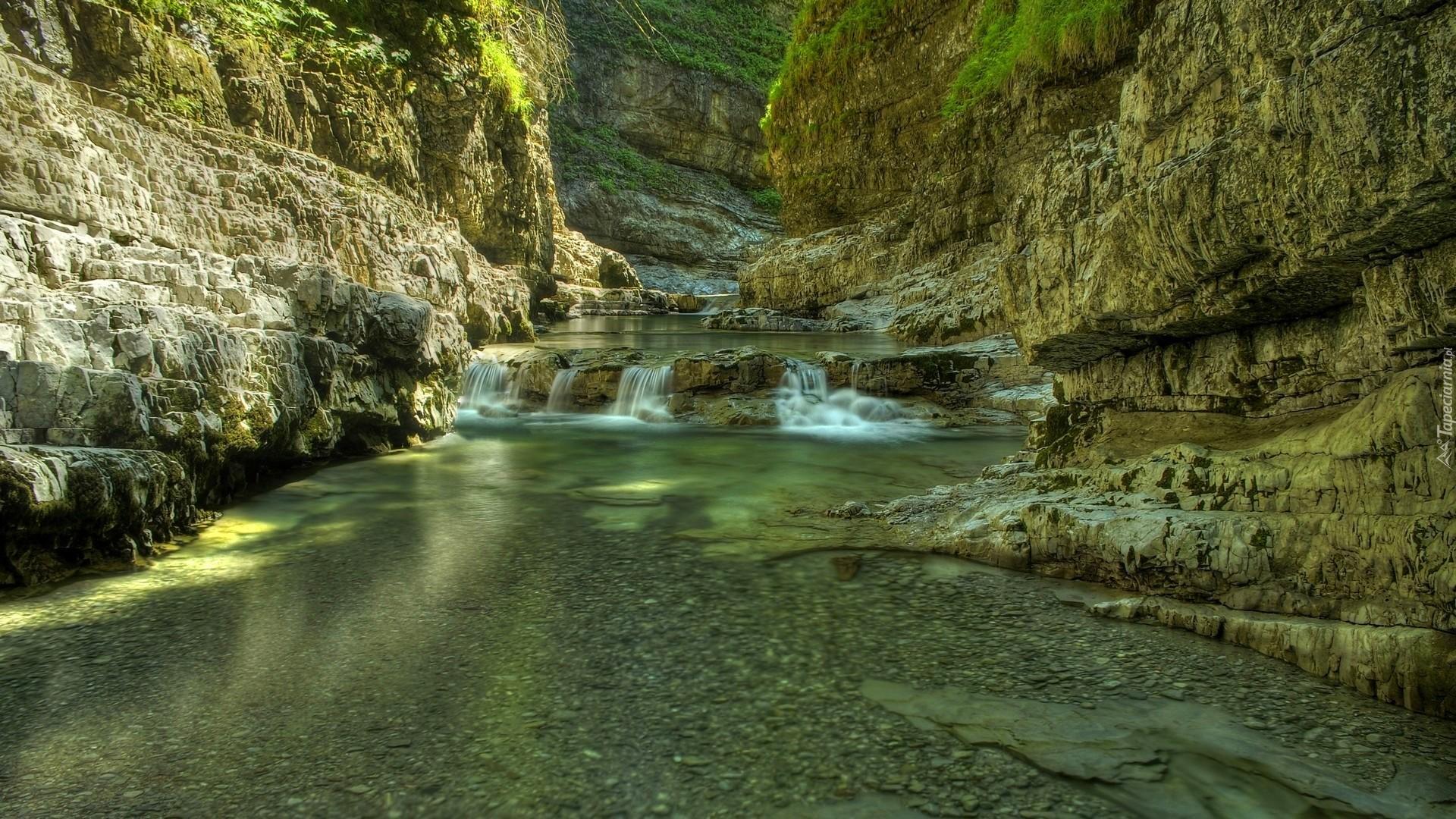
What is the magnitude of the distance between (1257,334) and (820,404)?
783cm

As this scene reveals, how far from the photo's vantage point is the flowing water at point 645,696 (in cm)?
212

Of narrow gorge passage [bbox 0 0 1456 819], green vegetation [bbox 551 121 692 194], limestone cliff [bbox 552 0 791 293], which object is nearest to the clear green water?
narrow gorge passage [bbox 0 0 1456 819]

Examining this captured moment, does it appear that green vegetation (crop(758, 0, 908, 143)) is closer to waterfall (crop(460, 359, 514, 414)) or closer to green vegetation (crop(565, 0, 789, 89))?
green vegetation (crop(565, 0, 789, 89))

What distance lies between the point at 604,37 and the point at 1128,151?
150 feet

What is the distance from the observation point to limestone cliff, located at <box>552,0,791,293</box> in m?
42.0

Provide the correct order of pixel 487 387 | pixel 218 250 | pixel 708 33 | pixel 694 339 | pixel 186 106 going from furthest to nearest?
pixel 708 33, pixel 694 339, pixel 487 387, pixel 186 106, pixel 218 250

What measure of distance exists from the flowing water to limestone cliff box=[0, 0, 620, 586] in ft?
2.78

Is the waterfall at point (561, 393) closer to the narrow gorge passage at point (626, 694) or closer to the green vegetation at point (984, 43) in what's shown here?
the narrow gorge passage at point (626, 694)

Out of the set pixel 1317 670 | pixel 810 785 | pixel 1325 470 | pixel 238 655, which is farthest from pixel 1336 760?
pixel 238 655

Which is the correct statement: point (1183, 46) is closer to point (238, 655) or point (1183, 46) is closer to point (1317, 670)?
point (1317, 670)

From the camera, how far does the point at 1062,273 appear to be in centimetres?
440

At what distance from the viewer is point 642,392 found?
1179cm

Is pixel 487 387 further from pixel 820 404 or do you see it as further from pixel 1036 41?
pixel 1036 41

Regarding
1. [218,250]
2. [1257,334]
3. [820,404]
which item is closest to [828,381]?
[820,404]
